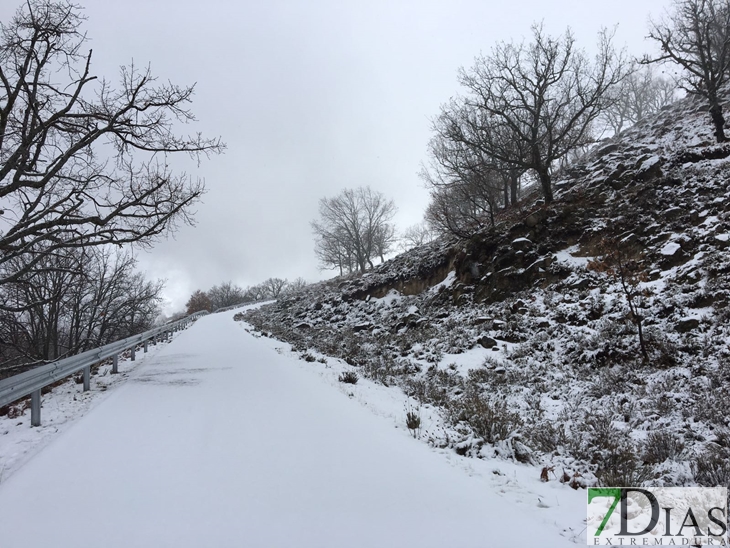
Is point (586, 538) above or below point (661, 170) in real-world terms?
below

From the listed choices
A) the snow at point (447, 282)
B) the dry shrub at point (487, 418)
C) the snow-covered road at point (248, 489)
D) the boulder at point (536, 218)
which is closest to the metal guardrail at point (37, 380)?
the snow-covered road at point (248, 489)

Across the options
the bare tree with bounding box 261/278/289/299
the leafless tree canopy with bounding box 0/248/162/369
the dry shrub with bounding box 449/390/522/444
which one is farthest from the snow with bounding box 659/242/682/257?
the bare tree with bounding box 261/278/289/299

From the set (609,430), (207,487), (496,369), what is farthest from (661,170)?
(207,487)

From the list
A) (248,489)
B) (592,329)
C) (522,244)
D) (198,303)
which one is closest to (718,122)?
(522,244)

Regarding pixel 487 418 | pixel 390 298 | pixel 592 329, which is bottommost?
pixel 487 418

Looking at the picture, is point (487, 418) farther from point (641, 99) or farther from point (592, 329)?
point (641, 99)

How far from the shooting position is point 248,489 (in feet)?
10.1

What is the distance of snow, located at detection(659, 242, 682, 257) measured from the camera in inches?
347

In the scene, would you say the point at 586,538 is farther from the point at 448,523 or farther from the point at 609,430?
the point at 609,430

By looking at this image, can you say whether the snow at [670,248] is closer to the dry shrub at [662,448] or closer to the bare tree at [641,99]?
the dry shrub at [662,448]

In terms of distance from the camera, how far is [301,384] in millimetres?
7289

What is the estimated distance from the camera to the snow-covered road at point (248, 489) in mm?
2504

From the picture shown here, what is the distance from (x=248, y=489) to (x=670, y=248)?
1119 cm

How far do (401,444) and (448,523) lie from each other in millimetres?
1652
